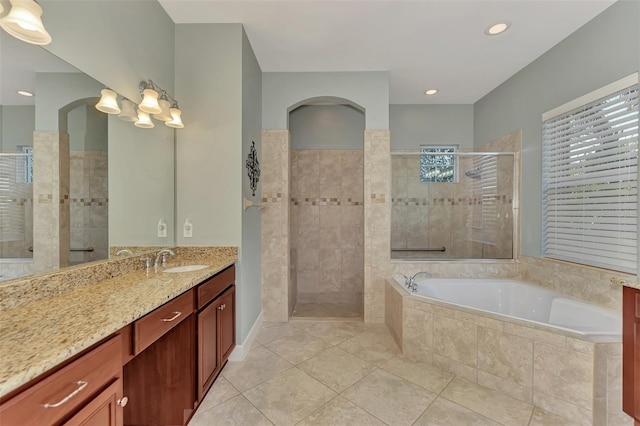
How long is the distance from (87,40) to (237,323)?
209 centimetres

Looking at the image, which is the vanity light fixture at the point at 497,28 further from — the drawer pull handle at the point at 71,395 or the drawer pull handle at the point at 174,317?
the drawer pull handle at the point at 71,395

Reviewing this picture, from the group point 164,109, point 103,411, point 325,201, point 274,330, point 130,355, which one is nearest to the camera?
point 103,411

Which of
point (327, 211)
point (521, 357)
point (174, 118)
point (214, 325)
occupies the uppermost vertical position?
point (174, 118)

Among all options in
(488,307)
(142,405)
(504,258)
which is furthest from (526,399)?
(142,405)

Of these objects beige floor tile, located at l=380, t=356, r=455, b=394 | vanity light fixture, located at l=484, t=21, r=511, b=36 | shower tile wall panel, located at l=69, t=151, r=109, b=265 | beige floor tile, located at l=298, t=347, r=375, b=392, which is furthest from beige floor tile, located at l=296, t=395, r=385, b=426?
vanity light fixture, located at l=484, t=21, r=511, b=36

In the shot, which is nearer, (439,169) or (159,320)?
(159,320)

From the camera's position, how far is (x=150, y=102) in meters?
1.65

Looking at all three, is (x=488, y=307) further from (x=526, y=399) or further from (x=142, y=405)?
(x=142, y=405)

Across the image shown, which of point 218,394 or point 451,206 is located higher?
point 451,206

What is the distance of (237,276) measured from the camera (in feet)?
6.77

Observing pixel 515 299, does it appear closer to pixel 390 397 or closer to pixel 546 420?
pixel 546 420

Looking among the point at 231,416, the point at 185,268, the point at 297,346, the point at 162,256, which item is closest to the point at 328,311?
the point at 297,346

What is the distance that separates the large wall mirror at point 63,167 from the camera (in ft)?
3.34

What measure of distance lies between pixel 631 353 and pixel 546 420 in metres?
0.67
